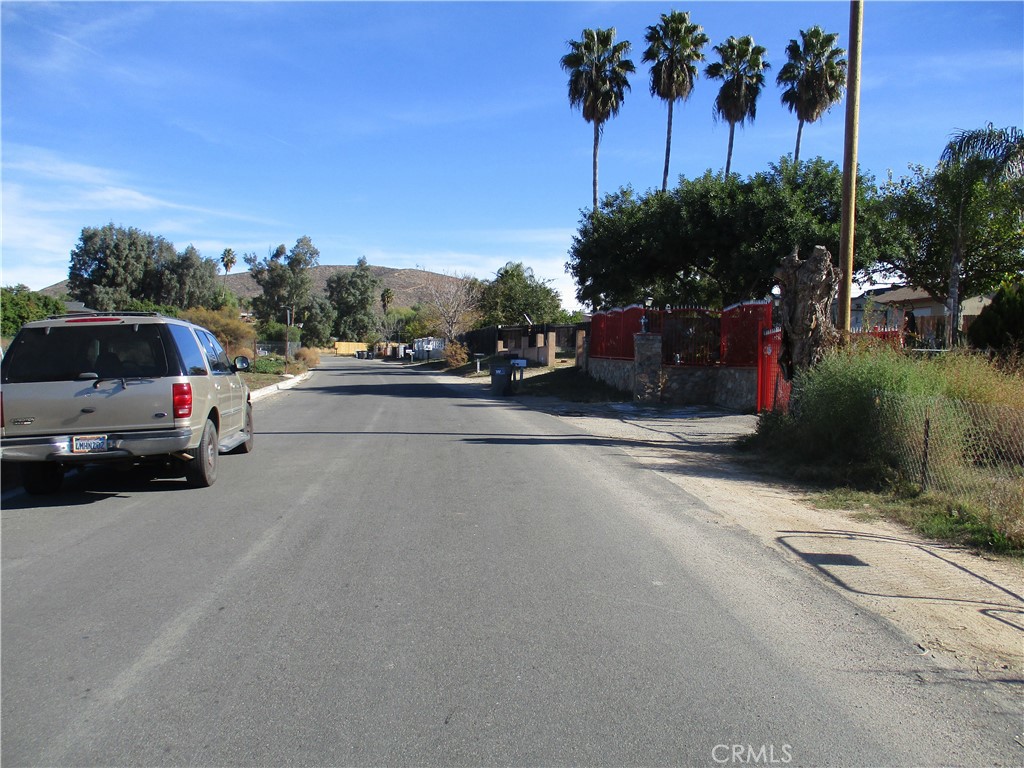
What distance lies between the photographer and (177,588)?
222 inches

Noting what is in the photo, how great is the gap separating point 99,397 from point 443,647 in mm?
5555

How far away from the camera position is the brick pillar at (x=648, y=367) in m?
22.1

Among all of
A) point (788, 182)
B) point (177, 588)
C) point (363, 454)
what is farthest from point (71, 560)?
point (788, 182)

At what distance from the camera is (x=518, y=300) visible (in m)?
59.3

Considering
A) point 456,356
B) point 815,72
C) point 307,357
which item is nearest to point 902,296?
point 815,72

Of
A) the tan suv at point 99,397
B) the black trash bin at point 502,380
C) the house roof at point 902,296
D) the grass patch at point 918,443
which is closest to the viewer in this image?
the grass patch at point 918,443

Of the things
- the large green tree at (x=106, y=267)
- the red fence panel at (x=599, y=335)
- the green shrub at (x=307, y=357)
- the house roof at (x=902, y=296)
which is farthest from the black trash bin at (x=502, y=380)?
the large green tree at (x=106, y=267)

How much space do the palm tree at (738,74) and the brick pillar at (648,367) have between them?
18.0 metres

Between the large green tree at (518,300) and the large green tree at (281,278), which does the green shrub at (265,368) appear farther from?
the large green tree at (281,278)

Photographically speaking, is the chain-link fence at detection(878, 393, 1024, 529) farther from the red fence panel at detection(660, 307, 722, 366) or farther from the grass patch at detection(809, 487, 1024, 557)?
the red fence panel at detection(660, 307, 722, 366)

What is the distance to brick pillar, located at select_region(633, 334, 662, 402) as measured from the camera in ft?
72.6

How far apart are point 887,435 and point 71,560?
9.01 metres

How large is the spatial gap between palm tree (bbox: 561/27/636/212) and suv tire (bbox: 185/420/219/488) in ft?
110

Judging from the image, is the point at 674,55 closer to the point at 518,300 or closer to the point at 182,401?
the point at 518,300
